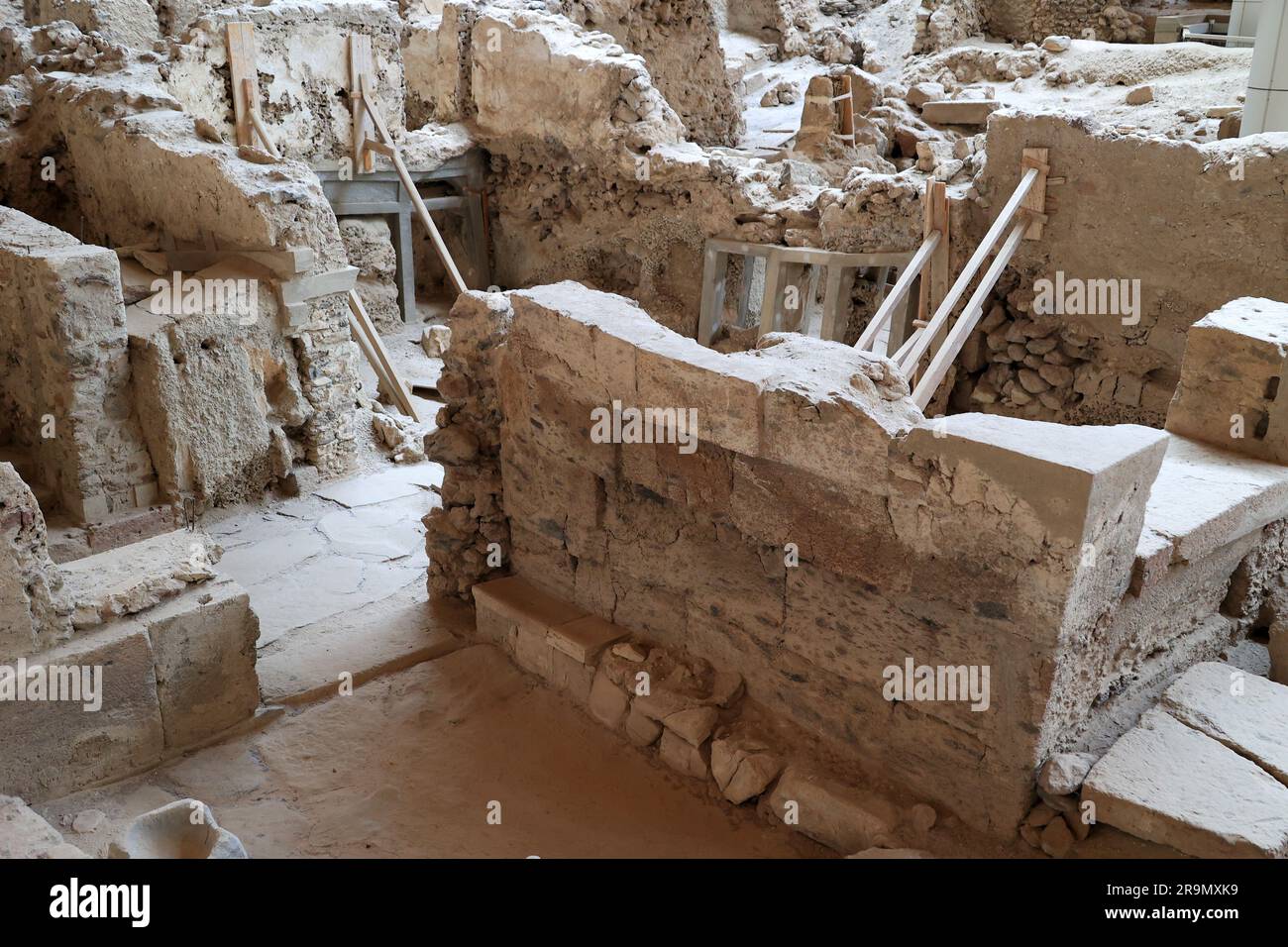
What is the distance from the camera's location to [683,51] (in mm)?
14484

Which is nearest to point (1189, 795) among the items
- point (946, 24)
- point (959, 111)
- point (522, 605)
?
point (522, 605)

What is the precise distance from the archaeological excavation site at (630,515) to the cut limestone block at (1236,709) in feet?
0.06

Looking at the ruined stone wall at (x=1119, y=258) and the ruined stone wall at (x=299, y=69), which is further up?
the ruined stone wall at (x=299, y=69)

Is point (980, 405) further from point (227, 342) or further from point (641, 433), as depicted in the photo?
point (227, 342)

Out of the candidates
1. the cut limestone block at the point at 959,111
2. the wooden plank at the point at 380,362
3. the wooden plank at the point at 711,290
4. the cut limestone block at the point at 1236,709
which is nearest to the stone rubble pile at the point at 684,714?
the cut limestone block at the point at 1236,709

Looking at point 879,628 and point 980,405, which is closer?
point 879,628

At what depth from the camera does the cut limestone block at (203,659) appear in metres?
4.50

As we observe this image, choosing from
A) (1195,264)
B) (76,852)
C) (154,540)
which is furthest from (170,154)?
(1195,264)

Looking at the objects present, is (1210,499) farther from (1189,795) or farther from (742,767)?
(742,767)

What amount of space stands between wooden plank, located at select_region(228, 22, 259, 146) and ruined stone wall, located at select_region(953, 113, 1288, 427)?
6314 mm

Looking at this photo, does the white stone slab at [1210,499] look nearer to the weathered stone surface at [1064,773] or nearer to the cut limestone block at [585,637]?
the weathered stone surface at [1064,773]

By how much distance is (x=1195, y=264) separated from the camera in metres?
7.15

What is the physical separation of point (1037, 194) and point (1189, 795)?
5.25 m

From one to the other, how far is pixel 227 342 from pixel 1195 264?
614cm
